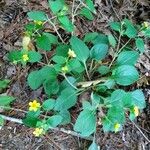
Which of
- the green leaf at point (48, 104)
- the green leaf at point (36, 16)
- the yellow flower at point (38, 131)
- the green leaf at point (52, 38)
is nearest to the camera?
the yellow flower at point (38, 131)

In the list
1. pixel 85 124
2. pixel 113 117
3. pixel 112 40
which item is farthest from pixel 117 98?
pixel 112 40

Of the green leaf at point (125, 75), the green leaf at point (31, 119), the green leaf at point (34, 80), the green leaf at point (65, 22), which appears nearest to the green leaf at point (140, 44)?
the green leaf at point (125, 75)

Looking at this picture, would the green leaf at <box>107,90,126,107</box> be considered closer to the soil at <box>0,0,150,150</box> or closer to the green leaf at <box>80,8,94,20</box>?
the soil at <box>0,0,150,150</box>

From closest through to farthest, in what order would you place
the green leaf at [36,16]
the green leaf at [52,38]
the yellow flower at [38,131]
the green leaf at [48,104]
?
the yellow flower at [38,131] < the green leaf at [48,104] < the green leaf at [36,16] < the green leaf at [52,38]

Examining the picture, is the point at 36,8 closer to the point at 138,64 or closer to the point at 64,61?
the point at 64,61

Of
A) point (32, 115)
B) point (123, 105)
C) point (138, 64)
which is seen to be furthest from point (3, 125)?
point (138, 64)

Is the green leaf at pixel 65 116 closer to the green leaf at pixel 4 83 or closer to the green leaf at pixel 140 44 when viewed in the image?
the green leaf at pixel 4 83

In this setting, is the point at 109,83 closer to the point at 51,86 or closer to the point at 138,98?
the point at 138,98
